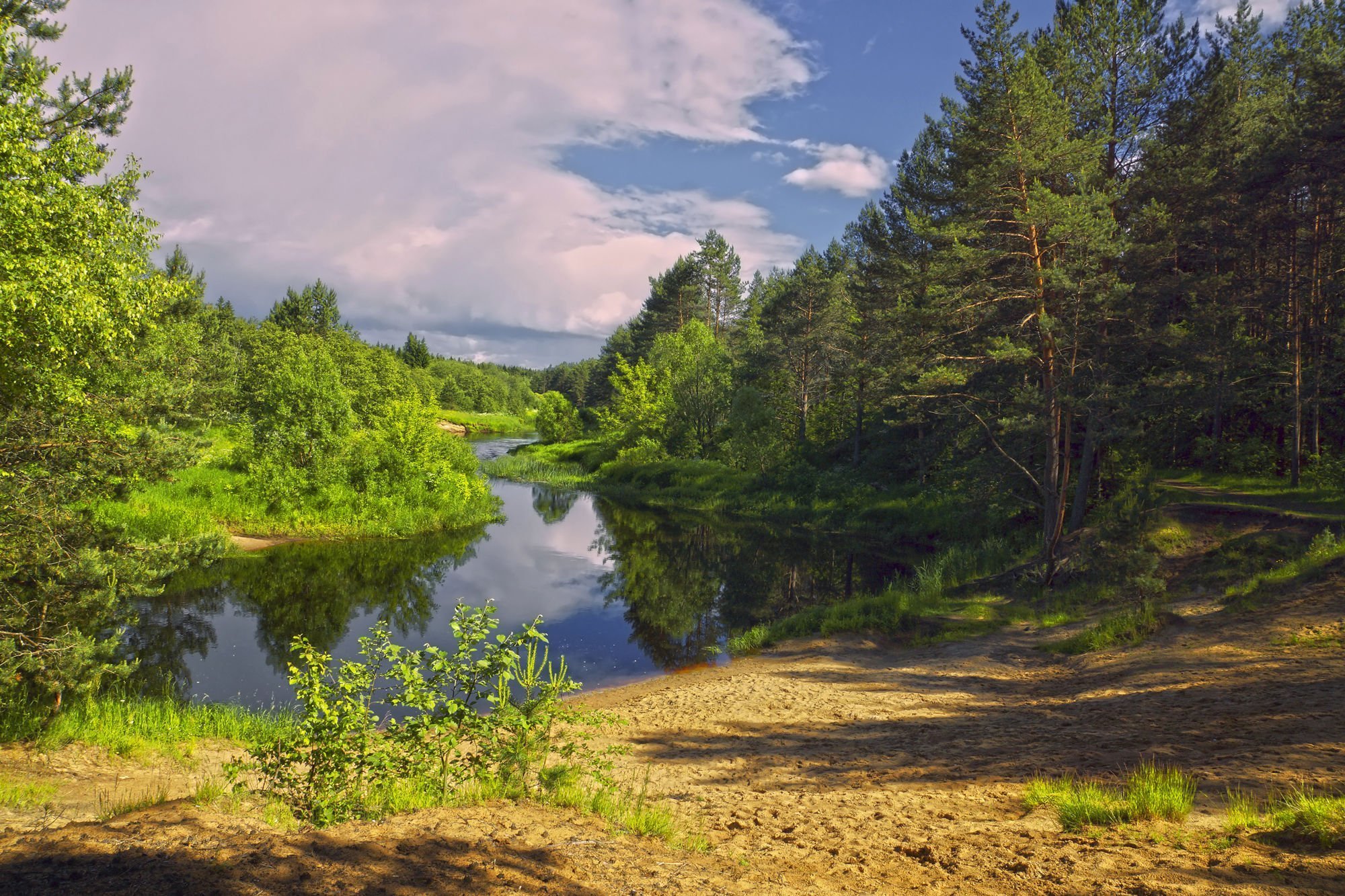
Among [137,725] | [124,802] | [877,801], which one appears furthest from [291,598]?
[877,801]

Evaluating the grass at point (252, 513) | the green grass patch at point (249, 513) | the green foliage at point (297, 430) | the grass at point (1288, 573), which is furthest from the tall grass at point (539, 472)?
the grass at point (1288, 573)

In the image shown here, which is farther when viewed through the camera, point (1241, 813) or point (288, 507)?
point (288, 507)

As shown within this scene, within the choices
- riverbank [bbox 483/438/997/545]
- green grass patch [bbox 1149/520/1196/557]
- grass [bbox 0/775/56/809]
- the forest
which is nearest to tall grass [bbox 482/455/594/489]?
riverbank [bbox 483/438/997/545]

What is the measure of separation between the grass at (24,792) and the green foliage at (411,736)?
8.55 feet

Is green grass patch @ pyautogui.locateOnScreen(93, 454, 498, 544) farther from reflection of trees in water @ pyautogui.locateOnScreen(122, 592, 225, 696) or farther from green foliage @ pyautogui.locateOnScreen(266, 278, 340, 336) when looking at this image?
green foliage @ pyautogui.locateOnScreen(266, 278, 340, 336)

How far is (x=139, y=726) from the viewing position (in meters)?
9.12

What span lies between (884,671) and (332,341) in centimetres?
5931

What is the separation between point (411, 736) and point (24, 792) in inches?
169

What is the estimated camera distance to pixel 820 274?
136 feet

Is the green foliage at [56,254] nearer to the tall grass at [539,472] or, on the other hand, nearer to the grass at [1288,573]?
the grass at [1288,573]

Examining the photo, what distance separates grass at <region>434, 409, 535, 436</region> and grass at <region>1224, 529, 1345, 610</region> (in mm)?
85999

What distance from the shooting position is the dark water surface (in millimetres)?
14578

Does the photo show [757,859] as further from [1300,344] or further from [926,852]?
[1300,344]

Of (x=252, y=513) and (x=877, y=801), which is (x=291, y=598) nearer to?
(x=252, y=513)
